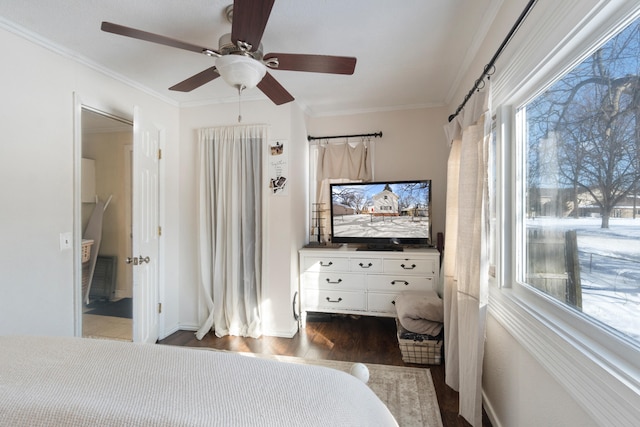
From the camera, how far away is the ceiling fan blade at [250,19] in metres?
1.14

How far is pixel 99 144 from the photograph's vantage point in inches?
122

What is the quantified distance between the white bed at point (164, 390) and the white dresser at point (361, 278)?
206 centimetres

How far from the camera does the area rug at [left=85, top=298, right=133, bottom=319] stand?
3189 millimetres

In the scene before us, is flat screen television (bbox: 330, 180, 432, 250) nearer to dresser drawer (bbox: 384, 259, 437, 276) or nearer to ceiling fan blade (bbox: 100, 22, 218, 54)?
dresser drawer (bbox: 384, 259, 437, 276)

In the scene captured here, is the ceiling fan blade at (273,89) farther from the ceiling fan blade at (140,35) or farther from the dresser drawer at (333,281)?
the dresser drawer at (333,281)

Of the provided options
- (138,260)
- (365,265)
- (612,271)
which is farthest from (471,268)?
(138,260)

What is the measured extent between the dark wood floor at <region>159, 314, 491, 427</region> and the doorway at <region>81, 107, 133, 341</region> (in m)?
0.86

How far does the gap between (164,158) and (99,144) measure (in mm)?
859

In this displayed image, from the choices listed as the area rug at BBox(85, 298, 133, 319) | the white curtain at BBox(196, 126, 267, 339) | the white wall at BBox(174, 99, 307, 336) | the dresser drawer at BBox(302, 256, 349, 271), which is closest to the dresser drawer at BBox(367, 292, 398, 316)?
the dresser drawer at BBox(302, 256, 349, 271)

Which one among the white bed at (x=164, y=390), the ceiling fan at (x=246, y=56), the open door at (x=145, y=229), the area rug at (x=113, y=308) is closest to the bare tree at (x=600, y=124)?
the ceiling fan at (x=246, y=56)

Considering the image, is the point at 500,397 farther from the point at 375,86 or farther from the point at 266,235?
the point at 375,86

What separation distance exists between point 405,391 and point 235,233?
6.72ft

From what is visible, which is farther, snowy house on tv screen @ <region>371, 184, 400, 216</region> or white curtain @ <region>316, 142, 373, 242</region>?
white curtain @ <region>316, 142, 373, 242</region>

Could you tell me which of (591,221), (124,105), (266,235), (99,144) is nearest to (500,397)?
(591,221)
